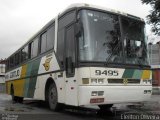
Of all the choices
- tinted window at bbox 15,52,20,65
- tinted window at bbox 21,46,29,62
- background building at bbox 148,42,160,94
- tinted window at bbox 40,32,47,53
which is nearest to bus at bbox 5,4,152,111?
tinted window at bbox 40,32,47,53

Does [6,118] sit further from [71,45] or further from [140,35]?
[140,35]

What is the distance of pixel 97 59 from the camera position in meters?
10.4

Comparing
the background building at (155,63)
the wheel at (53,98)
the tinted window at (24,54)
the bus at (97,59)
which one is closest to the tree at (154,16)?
the bus at (97,59)

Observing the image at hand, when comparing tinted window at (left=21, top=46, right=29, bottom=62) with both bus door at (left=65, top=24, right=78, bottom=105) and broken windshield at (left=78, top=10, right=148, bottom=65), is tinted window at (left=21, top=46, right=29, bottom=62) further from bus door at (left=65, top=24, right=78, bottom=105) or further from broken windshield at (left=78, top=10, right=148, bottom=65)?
broken windshield at (left=78, top=10, right=148, bottom=65)

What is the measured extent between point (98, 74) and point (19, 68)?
1003cm

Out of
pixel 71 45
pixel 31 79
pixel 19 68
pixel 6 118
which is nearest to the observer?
pixel 6 118

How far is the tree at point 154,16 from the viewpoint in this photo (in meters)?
17.5

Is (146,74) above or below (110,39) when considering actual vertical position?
below

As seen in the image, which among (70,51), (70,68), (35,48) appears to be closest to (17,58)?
(35,48)

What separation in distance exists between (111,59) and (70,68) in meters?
1.33

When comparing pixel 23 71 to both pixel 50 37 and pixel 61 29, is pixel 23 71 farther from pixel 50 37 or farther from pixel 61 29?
pixel 61 29

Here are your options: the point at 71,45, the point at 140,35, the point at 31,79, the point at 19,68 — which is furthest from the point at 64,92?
the point at 19,68

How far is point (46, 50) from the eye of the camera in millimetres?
13852

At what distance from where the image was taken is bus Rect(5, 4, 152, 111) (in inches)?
403
